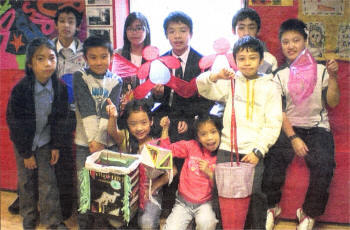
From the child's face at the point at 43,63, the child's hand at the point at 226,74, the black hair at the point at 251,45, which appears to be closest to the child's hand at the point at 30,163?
the child's face at the point at 43,63

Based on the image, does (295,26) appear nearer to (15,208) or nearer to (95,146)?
(95,146)

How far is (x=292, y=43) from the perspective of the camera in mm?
1295

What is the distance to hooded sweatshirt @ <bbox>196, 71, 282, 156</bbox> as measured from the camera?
1305 mm

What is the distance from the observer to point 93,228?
150 cm

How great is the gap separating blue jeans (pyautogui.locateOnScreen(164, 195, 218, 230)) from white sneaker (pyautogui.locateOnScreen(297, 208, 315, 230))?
12.0 inches

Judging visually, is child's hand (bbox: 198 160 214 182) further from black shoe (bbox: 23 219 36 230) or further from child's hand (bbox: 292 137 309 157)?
black shoe (bbox: 23 219 36 230)

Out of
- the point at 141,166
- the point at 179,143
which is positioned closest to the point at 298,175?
the point at 179,143

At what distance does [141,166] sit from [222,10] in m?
0.62

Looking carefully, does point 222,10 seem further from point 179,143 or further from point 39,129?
point 39,129

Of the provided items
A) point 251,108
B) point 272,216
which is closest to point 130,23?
point 251,108

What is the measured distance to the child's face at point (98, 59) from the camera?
4.58 ft

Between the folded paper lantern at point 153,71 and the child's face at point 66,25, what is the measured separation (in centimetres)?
18

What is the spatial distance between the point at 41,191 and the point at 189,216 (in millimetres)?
585

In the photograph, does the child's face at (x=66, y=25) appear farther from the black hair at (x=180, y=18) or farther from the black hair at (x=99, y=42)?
the black hair at (x=180, y=18)
